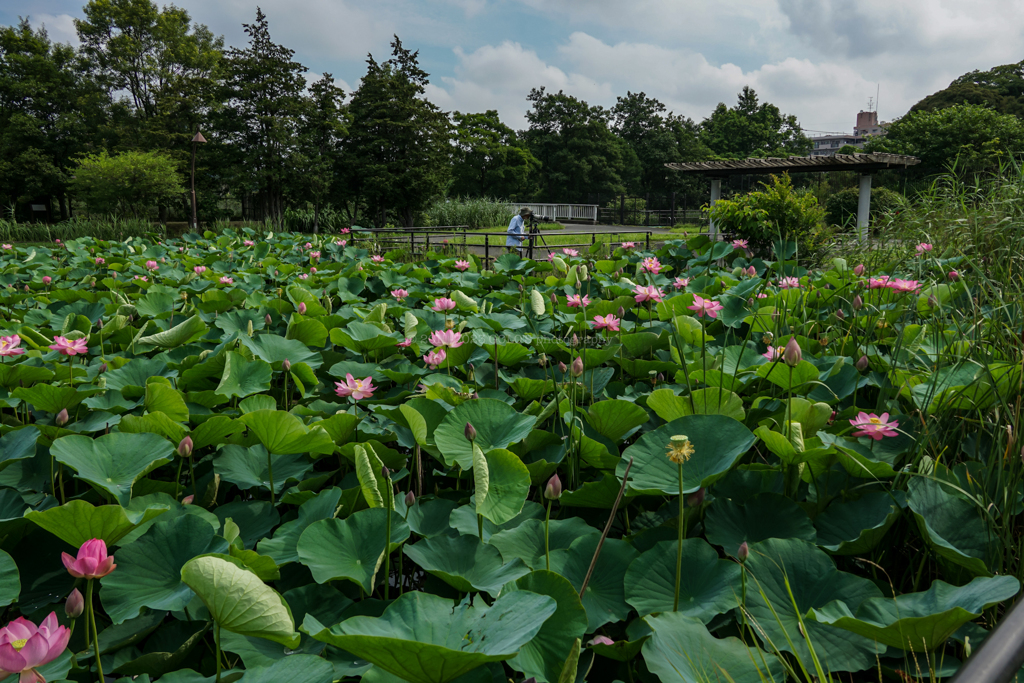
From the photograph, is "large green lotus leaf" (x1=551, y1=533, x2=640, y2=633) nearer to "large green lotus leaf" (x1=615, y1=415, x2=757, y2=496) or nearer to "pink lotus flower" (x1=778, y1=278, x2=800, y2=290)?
"large green lotus leaf" (x1=615, y1=415, x2=757, y2=496)

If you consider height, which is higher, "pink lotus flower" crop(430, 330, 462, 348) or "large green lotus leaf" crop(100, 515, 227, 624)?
"pink lotus flower" crop(430, 330, 462, 348)

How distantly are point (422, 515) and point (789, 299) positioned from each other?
1973 mm

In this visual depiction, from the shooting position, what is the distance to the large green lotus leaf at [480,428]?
1175 millimetres

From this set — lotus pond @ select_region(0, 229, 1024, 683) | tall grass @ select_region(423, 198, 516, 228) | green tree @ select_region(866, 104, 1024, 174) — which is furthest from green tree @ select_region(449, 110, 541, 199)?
lotus pond @ select_region(0, 229, 1024, 683)

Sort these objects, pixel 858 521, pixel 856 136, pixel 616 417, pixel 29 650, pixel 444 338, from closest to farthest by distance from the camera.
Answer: pixel 29 650, pixel 858 521, pixel 616 417, pixel 444 338, pixel 856 136

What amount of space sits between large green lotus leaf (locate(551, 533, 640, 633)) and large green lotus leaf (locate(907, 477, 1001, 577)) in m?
0.46

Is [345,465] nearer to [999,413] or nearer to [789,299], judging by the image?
[999,413]

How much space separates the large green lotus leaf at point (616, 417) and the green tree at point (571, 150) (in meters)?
40.8

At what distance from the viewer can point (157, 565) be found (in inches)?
36.5

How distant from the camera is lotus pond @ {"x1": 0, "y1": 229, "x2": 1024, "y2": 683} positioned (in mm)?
740

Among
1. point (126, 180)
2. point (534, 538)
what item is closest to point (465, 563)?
point (534, 538)

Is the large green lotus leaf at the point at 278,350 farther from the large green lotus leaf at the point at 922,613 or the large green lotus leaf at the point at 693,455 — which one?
the large green lotus leaf at the point at 922,613

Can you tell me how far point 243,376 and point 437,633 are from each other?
1137 millimetres

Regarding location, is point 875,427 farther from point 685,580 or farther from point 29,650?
point 29,650
